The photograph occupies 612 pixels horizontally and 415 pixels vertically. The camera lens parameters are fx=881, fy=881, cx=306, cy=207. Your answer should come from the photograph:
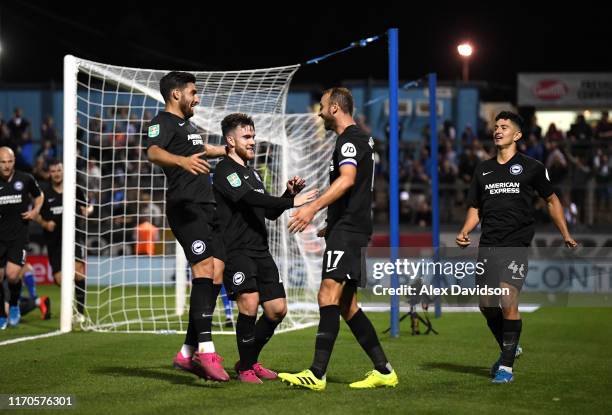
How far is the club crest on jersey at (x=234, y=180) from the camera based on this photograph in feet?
23.8

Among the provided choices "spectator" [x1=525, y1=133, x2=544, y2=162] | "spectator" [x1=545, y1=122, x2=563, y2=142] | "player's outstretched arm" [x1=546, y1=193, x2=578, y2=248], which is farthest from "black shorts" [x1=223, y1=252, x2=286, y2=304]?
"spectator" [x1=545, y1=122, x2=563, y2=142]

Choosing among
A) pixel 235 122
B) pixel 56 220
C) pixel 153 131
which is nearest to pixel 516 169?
pixel 235 122

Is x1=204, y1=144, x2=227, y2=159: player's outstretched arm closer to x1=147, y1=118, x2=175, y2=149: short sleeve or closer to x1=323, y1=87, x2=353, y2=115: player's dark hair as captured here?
x1=147, y1=118, x2=175, y2=149: short sleeve

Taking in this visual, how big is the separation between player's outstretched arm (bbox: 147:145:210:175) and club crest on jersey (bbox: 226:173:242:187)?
0.50 m

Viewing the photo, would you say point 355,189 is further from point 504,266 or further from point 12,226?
point 12,226

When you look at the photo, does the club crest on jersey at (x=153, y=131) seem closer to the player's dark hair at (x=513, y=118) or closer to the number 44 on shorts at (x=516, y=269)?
the player's dark hair at (x=513, y=118)

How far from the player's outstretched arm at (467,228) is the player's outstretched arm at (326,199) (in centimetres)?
165

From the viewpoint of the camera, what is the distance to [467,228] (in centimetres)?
789

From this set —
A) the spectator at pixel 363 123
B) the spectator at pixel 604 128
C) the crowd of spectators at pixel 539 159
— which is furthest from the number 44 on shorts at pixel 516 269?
the spectator at pixel 604 128

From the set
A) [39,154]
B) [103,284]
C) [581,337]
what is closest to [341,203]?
[581,337]

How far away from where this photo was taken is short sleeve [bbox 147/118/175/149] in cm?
691

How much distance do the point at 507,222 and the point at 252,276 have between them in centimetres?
225

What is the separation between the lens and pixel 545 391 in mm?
6805

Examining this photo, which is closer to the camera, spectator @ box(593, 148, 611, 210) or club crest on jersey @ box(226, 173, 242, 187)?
club crest on jersey @ box(226, 173, 242, 187)
